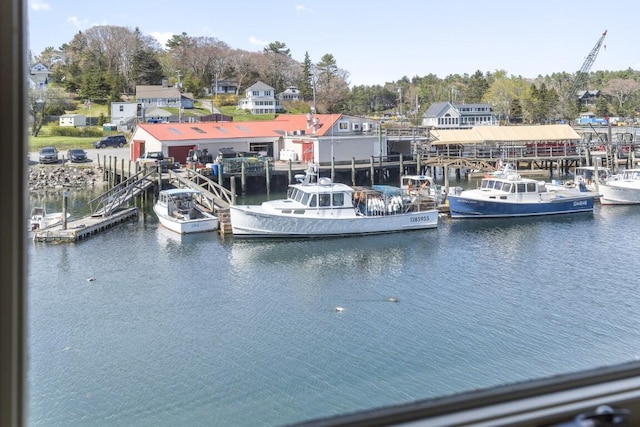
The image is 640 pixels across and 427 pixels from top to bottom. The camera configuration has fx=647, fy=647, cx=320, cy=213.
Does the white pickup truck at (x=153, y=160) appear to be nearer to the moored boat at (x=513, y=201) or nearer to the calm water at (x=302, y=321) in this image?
the calm water at (x=302, y=321)

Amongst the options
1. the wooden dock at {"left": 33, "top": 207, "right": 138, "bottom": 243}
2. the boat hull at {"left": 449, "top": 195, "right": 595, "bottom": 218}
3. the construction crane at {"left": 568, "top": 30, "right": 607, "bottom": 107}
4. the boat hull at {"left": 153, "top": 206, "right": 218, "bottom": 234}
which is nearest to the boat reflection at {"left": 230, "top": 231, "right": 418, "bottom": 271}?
the boat hull at {"left": 153, "top": 206, "right": 218, "bottom": 234}

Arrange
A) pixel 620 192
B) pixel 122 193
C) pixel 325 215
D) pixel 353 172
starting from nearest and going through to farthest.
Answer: pixel 325 215 < pixel 122 193 < pixel 620 192 < pixel 353 172

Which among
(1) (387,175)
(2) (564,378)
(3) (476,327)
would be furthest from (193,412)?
(1) (387,175)

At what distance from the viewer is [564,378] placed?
551 millimetres

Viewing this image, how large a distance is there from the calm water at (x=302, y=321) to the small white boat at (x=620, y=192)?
8.41 ft

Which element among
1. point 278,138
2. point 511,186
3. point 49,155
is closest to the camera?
point 511,186

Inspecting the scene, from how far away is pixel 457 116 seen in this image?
1919cm

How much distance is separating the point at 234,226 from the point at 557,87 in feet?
59.6

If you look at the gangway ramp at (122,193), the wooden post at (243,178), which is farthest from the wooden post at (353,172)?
the gangway ramp at (122,193)

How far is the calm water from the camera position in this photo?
315 centimetres

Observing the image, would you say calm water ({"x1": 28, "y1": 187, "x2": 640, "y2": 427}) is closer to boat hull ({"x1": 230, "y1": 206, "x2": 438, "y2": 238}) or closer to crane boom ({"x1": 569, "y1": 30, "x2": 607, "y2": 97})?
boat hull ({"x1": 230, "y1": 206, "x2": 438, "y2": 238})

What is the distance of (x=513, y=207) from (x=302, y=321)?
16.7 feet

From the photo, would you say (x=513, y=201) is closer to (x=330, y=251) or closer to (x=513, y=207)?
(x=513, y=207)

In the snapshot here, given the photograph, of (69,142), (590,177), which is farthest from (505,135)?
(69,142)
